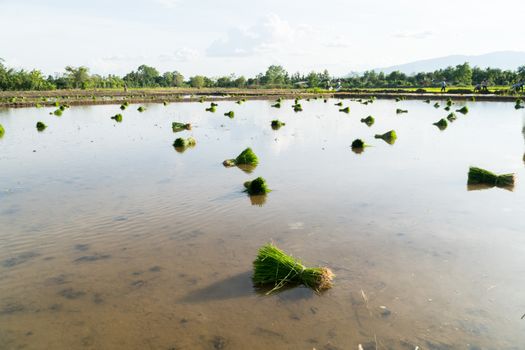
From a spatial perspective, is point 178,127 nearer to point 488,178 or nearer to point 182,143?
point 182,143

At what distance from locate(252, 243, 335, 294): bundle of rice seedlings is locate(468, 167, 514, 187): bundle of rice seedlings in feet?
31.4

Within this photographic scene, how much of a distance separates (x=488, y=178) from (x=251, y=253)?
10.3 meters

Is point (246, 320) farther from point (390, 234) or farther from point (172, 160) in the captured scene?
point (172, 160)

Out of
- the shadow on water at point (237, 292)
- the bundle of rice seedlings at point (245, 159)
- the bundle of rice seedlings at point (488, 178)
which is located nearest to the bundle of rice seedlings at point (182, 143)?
the bundle of rice seedlings at point (245, 159)

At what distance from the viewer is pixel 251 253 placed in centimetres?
848

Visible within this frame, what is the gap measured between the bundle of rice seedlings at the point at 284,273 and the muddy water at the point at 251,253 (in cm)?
25

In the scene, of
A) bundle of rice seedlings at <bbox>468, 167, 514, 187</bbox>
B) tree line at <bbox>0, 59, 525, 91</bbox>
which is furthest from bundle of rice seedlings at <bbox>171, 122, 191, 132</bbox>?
tree line at <bbox>0, 59, 525, 91</bbox>

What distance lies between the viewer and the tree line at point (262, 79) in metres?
86.1

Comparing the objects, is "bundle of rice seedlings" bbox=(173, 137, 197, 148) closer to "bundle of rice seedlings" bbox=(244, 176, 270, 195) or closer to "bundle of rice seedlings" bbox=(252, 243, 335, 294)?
"bundle of rice seedlings" bbox=(244, 176, 270, 195)

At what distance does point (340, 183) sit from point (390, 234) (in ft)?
16.0

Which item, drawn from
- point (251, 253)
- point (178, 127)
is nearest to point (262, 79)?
point (178, 127)

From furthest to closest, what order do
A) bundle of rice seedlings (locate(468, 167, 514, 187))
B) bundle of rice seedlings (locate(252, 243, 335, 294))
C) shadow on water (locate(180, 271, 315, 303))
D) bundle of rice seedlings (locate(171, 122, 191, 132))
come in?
1. bundle of rice seedlings (locate(171, 122, 191, 132))
2. bundle of rice seedlings (locate(468, 167, 514, 187))
3. bundle of rice seedlings (locate(252, 243, 335, 294))
4. shadow on water (locate(180, 271, 315, 303))

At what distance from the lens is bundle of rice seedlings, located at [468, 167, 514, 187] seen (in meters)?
13.8

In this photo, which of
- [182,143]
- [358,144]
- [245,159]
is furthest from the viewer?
[182,143]
